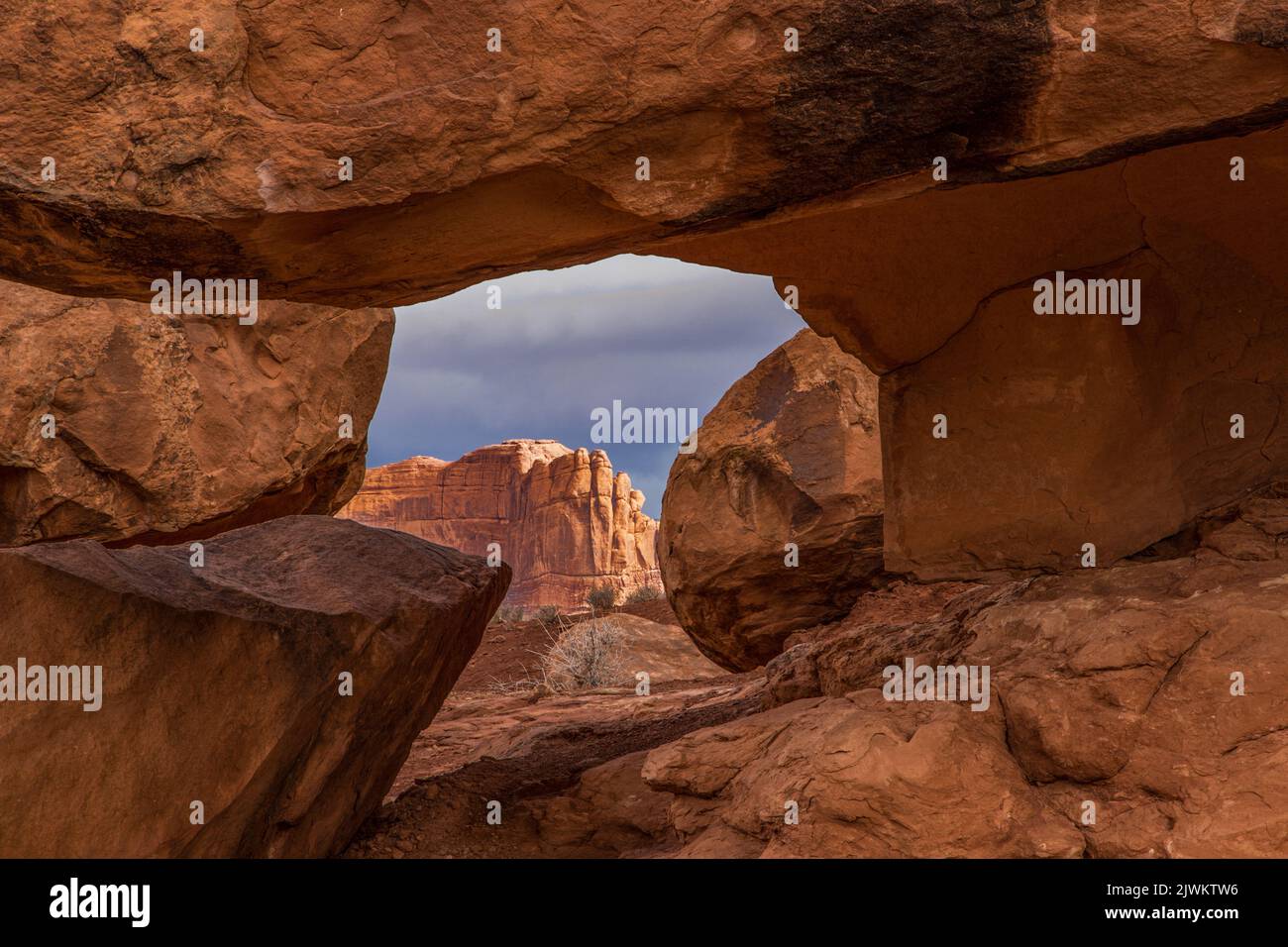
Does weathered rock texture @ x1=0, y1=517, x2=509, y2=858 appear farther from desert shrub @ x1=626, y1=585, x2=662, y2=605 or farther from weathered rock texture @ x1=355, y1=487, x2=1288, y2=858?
desert shrub @ x1=626, y1=585, x2=662, y2=605

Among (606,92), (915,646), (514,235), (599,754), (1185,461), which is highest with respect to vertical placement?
(606,92)

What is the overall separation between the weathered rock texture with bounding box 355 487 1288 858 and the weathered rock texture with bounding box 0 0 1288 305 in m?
1.37

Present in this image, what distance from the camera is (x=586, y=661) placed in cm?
1108

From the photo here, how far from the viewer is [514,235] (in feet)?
11.2

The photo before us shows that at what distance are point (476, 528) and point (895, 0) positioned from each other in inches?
1660

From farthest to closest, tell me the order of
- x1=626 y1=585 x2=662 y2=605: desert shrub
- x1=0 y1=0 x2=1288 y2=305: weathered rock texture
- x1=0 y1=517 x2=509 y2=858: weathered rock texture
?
x1=626 y1=585 x2=662 y2=605: desert shrub → x1=0 y1=517 x2=509 y2=858: weathered rock texture → x1=0 y1=0 x2=1288 y2=305: weathered rock texture

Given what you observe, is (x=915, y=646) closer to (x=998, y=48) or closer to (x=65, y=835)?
(x=998, y=48)

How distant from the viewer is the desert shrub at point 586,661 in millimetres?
10805

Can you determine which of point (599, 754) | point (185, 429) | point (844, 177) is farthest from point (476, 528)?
point (844, 177)

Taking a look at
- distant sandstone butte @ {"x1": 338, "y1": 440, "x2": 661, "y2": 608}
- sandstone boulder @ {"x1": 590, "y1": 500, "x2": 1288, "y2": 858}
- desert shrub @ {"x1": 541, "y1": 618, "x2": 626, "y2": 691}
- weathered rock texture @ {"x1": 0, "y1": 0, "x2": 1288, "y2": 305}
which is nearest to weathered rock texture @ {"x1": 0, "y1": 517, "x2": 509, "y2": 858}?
weathered rock texture @ {"x1": 0, "y1": 0, "x2": 1288, "y2": 305}

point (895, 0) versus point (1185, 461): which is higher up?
point (895, 0)

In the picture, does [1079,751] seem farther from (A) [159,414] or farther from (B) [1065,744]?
(A) [159,414]

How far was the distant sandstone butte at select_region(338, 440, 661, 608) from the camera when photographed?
4156cm

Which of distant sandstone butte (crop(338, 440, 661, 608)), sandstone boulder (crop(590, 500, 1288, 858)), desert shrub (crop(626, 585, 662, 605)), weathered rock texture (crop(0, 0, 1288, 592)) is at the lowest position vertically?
sandstone boulder (crop(590, 500, 1288, 858))
